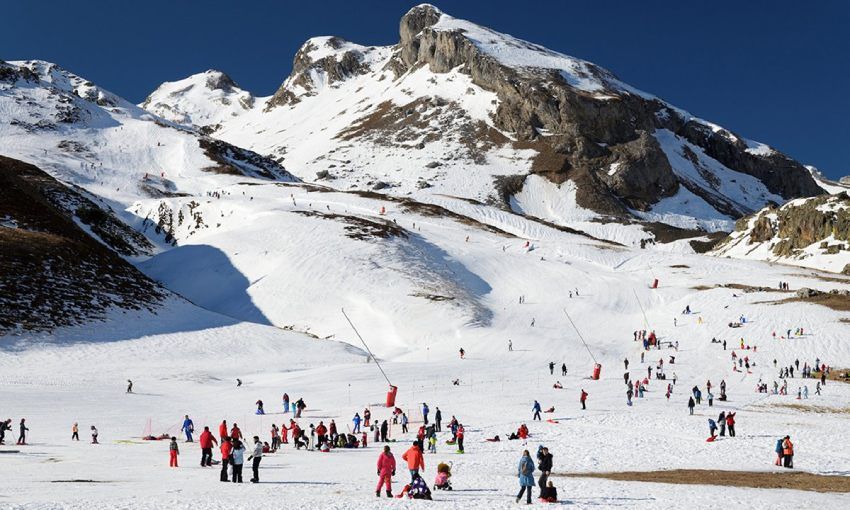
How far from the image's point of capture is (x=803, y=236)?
10125 centimetres

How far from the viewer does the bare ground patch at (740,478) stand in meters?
20.8

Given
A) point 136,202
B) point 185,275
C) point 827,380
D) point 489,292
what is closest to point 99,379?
point 185,275

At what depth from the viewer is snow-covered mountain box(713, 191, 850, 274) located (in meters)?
94.5

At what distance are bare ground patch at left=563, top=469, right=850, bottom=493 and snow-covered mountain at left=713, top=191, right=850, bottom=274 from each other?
3090 inches

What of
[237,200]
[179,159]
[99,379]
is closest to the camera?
[99,379]

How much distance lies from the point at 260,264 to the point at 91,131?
103636mm

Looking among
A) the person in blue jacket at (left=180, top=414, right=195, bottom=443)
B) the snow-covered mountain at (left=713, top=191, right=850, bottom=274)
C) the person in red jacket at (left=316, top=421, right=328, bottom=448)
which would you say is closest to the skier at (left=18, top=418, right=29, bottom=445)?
the person in blue jacket at (left=180, top=414, right=195, bottom=443)

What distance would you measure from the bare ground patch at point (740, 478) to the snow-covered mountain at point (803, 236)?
78.5 metres

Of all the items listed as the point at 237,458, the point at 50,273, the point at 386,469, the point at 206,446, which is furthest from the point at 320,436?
the point at 50,273

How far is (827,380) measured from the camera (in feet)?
157

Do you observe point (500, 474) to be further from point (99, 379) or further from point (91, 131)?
point (91, 131)

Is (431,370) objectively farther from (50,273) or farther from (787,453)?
(50,273)

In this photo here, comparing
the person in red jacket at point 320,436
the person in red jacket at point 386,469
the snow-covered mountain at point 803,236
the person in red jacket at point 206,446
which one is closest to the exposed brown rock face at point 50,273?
the person in red jacket at point 320,436

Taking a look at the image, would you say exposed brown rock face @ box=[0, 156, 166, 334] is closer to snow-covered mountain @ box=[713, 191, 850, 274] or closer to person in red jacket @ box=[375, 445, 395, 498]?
person in red jacket @ box=[375, 445, 395, 498]
